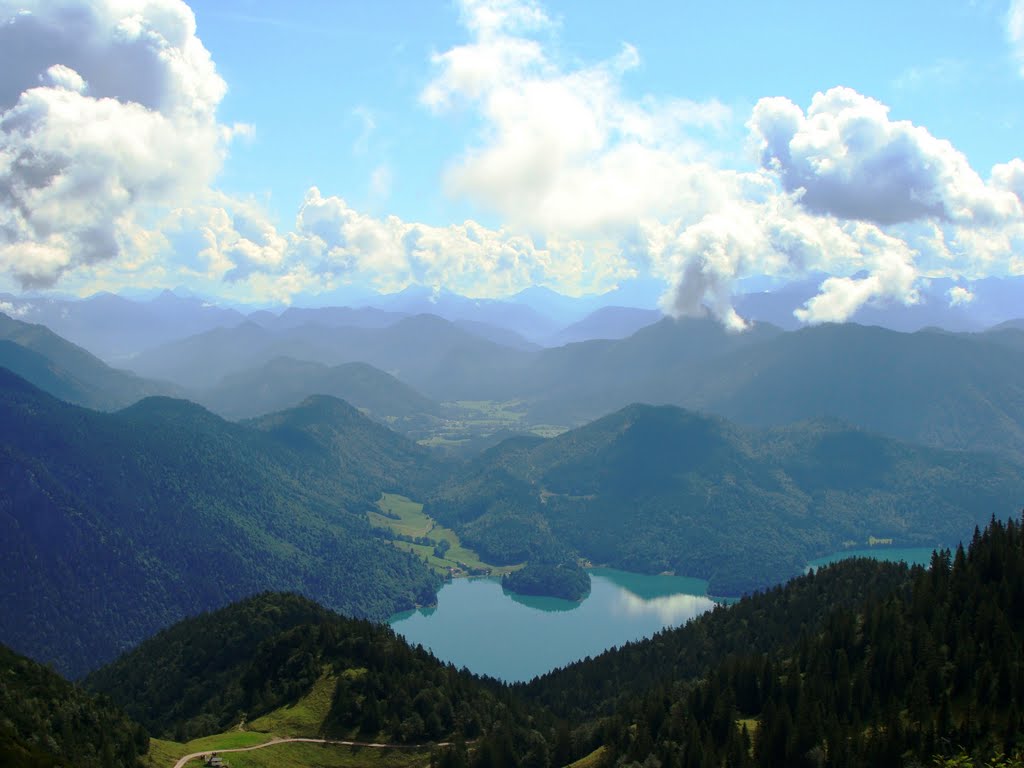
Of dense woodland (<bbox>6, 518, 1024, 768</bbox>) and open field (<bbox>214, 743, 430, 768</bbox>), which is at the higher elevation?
dense woodland (<bbox>6, 518, 1024, 768</bbox>)

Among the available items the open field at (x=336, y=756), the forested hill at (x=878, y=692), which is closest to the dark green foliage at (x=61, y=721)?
the open field at (x=336, y=756)

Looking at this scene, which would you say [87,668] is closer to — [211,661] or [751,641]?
[211,661]

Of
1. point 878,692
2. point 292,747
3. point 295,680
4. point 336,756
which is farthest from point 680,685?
point 295,680

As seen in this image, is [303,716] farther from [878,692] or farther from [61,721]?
[878,692]

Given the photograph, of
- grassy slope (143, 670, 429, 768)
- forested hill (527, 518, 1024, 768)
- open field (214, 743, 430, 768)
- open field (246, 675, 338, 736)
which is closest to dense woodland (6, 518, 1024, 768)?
forested hill (527, 518, 1024, 768)

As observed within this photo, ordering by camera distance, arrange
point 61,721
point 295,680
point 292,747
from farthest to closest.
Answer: point 295,680
point 292,747
point 61,721

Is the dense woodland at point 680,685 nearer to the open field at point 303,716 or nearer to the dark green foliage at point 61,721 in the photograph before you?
the dark green foliage at point 61,721

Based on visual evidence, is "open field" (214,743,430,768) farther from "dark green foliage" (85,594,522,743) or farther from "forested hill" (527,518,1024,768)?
"forested hill" (527,518,1024,768)
